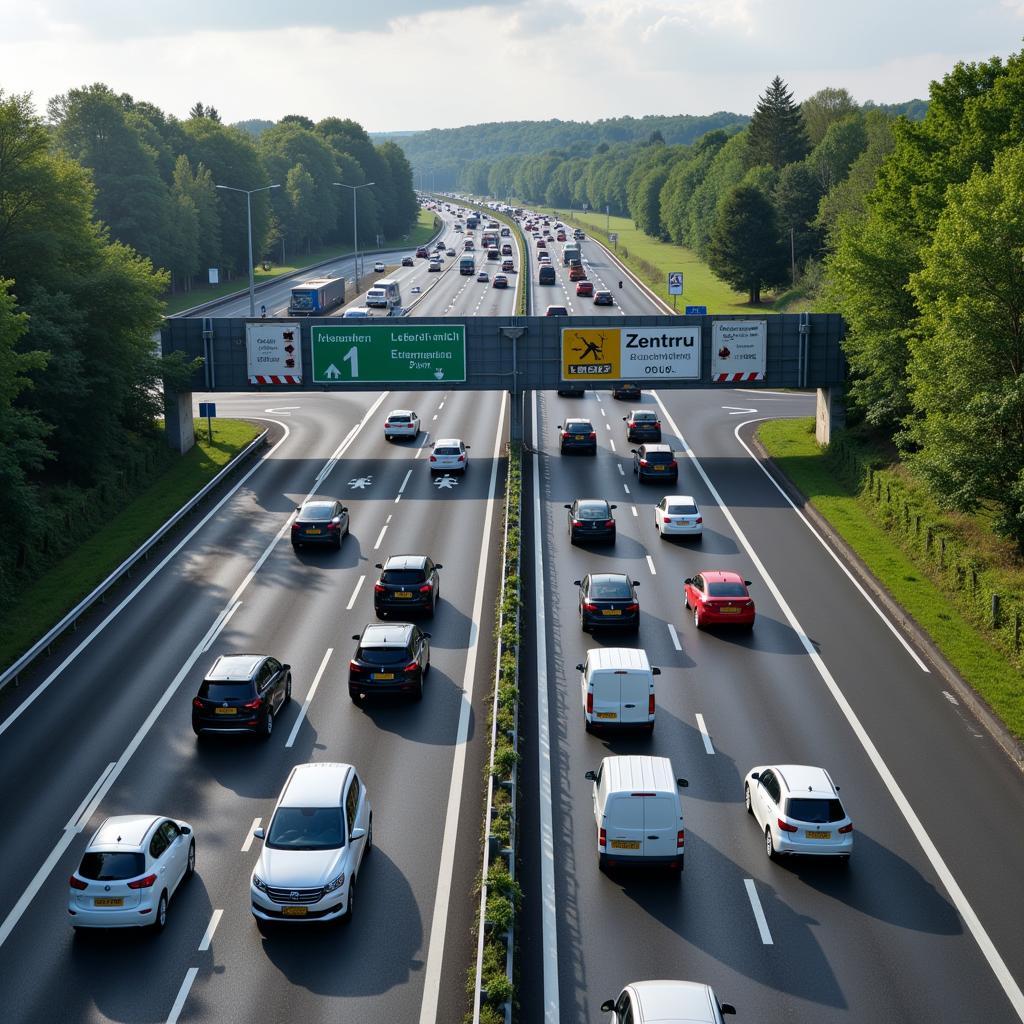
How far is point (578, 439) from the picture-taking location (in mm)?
62656

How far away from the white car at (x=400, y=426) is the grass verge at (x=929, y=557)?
18944 mm

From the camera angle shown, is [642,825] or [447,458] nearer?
[642,825]

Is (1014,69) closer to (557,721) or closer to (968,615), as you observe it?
(968,615)

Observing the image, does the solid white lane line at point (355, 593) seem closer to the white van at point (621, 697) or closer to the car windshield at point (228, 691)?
the car windshield at point (228, 691)

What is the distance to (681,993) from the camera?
17469 mm

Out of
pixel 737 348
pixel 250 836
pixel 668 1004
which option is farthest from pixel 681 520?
pixel 668 1004

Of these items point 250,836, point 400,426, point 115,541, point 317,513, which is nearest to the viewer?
point 250,836

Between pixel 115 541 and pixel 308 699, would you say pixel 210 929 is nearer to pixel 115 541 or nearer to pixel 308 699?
pixel 308 699

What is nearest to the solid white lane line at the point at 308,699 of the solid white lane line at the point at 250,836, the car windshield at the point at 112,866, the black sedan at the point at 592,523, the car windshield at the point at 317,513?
the solid white lane line at the point at 250,836

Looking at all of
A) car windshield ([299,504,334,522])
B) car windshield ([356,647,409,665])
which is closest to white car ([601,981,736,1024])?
car windshield ([356,647,409,665])

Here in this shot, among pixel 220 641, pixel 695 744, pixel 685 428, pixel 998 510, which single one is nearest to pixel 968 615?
pixel 998 510

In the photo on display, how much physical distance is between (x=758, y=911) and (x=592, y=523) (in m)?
25.2

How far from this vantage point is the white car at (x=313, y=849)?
21969 mm

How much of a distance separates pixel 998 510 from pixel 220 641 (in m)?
26.3
